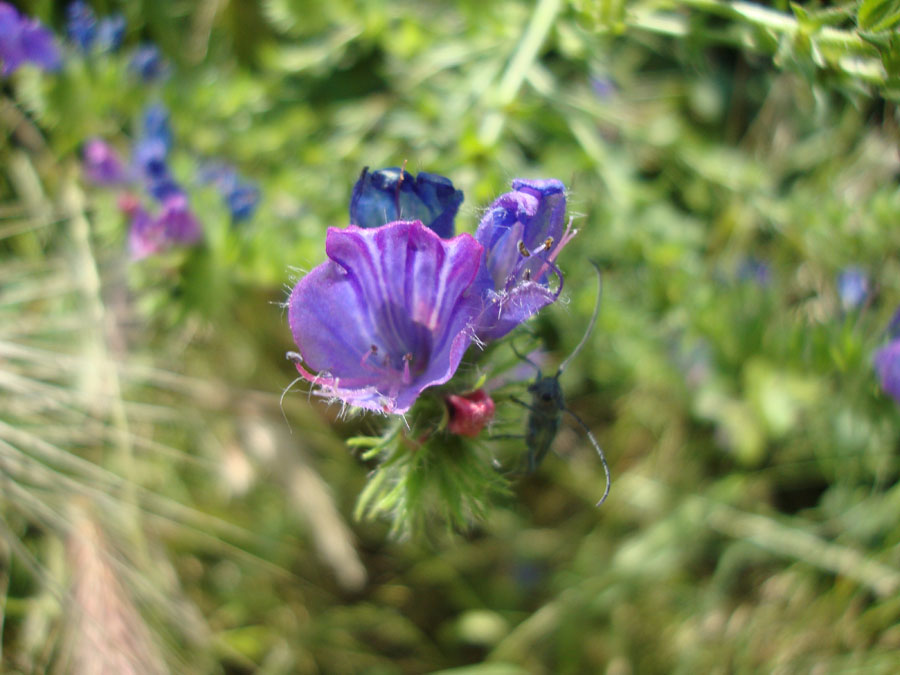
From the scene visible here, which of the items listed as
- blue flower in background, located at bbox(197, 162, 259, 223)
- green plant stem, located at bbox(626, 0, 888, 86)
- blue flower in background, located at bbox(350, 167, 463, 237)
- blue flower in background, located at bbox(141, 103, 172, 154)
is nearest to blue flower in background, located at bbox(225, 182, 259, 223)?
blue flower in background, located at bbox(197, 162, 259, 223)

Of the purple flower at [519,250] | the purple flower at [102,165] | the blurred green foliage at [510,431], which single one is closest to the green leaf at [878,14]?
the purple flower at [519,250]

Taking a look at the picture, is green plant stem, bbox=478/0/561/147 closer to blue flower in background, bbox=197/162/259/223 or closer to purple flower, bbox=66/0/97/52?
blue flower in background, bbox=197/162/259/223

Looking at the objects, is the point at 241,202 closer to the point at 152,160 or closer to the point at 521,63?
the point at 152,160


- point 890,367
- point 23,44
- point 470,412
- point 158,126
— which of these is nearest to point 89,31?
point 23,44

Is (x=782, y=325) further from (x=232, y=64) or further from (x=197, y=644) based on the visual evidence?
(x=232, y=64)

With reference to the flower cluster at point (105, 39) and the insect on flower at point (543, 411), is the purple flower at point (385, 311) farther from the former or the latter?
the flower cluster at point (105, 39)

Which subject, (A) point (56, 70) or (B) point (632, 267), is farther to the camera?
(B) point (632, 267)

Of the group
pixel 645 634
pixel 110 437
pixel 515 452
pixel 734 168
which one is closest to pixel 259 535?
pixel 110 437
